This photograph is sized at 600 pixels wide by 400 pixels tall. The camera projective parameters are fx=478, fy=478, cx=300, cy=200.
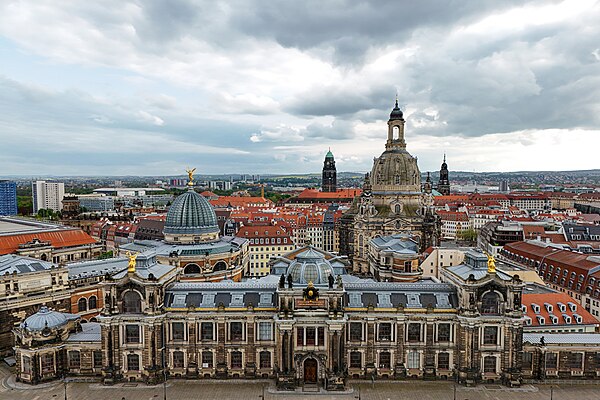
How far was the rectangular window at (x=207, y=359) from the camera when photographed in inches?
2405

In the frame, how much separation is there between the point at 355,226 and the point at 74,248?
6379 cm

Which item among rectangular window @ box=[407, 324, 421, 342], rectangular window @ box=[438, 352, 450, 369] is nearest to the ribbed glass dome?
rectangular window @ box=[407, 324, 421, 342]

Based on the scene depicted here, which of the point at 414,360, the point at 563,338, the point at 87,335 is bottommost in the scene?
the point at 414,360

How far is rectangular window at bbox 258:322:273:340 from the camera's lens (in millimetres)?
60844

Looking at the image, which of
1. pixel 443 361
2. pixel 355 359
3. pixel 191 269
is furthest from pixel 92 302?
pixel 443 361

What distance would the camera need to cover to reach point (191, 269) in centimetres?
8188

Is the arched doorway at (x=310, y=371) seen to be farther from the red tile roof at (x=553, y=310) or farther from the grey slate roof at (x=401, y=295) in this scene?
the red tile roof at (x=553, y=310)

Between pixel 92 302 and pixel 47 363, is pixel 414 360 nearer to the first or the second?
pixel 47 363

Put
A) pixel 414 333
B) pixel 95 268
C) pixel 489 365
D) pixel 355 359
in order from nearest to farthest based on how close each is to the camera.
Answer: pixel 489 365 → pixel 414 333 → pixel 355 359 → pixel 95 268

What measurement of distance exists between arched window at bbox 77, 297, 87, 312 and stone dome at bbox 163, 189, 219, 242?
55.6ft

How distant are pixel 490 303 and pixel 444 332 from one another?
678 cm

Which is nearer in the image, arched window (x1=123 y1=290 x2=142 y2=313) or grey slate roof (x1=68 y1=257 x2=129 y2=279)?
arched window (x1=123 y1=290 x2=142 y2=313)

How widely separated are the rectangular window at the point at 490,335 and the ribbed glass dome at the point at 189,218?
48.7 meters

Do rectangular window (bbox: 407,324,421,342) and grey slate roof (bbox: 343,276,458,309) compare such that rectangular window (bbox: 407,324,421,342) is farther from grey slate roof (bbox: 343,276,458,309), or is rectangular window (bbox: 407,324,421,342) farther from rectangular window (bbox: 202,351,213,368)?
rectangular window (bbox: 202,351,213,368)
